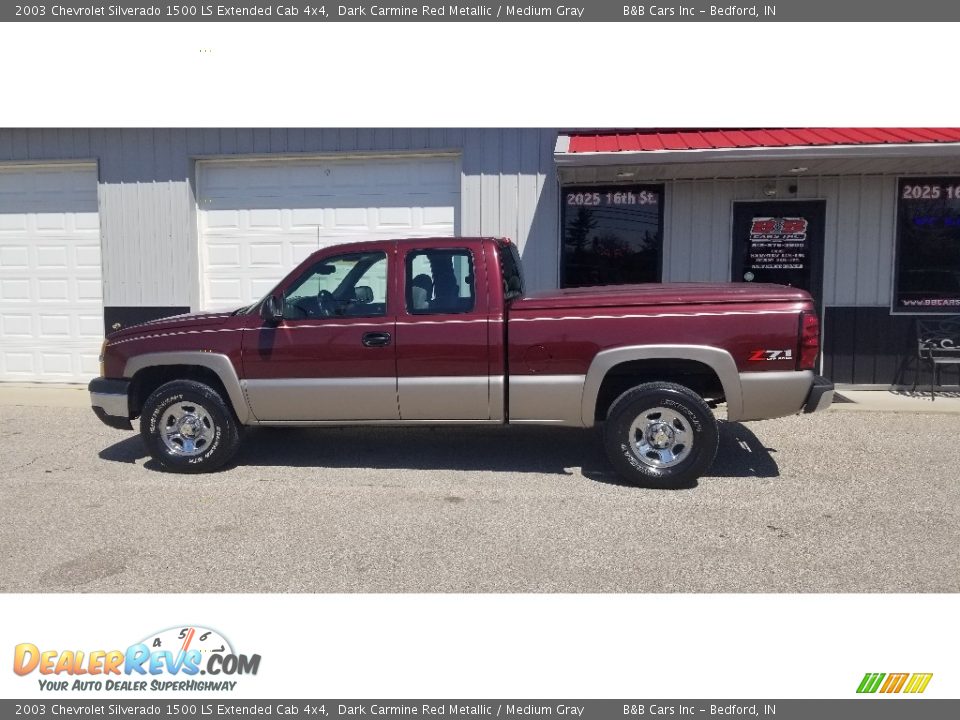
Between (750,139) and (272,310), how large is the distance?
5.58 meters

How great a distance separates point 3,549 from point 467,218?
6.80 meters

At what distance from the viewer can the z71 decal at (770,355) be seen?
5734 mm

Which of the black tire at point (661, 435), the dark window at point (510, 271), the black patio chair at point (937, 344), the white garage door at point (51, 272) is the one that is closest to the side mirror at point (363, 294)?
the dark window at point (510, 271)

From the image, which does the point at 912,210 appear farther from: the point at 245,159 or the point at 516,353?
the point at 245,159

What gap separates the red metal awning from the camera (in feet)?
26.9

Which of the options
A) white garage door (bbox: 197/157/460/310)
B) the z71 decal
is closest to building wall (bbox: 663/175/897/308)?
white garage door (bbox: 197/157/460/310)

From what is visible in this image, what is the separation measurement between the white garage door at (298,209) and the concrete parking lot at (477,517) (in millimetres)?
3674

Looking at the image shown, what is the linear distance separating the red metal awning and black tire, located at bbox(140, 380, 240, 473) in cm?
462

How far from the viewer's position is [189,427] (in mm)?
6477

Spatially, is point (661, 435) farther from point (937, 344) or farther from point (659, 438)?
point (937, 344)

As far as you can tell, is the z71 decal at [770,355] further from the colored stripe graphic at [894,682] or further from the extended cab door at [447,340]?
the colored stripe graphic at [894,682]

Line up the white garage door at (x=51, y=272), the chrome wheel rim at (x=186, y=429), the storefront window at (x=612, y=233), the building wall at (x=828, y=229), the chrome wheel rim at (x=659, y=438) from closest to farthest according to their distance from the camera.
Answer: the chrome wheel rim at (x=659, y=438) < the chrome wheel rim at (x=186, y=429) < the building wall at (x=828, y=229) < the storefront window at (x=612, y=233) < the white garage door at (x=51, y=272)

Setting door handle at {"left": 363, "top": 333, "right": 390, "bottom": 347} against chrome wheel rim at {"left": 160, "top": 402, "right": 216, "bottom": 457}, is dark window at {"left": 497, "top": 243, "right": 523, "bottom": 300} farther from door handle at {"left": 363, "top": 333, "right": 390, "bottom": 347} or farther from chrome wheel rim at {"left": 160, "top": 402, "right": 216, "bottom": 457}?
chrome wheel rim at {"left": 160, "top": 402, "right": 216, "bottom": 457}

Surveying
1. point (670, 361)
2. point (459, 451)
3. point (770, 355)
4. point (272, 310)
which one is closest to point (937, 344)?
point (770, 355)
